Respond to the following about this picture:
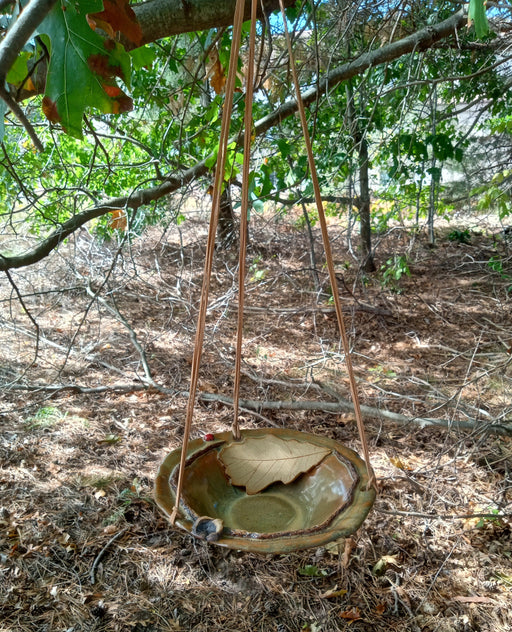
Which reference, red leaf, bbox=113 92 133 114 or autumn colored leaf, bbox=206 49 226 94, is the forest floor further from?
red leaf, bbox=113 92 133 114

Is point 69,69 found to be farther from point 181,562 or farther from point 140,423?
point 140,423

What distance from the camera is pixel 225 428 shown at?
2932mm

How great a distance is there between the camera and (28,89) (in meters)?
1.40

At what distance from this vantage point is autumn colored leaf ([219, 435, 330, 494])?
1592 millimetres

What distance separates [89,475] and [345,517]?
167cm

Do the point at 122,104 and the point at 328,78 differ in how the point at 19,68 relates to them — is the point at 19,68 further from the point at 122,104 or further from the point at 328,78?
the point at 328,78

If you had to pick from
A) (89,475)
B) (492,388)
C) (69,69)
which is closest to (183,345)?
(89,475)

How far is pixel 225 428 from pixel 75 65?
2204 millimetres

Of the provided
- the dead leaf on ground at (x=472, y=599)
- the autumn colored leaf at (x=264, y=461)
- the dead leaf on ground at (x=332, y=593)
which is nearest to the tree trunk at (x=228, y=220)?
the autumn colored leaf at (x=264, y=461)

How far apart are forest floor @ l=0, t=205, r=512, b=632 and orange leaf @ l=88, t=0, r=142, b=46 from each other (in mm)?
1236

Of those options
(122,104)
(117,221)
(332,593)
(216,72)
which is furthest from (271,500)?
(117,221)

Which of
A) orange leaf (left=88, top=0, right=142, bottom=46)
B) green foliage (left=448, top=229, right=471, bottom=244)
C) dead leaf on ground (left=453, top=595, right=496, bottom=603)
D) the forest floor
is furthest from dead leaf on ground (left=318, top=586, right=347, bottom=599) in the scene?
green foliage (left=448, top=229, right=471, bottom=244)

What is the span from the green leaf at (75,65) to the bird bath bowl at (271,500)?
90cm

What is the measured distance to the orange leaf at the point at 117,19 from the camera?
104 centimetres
